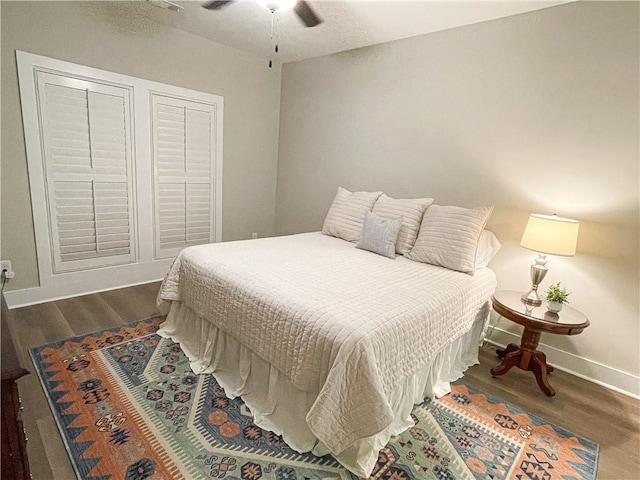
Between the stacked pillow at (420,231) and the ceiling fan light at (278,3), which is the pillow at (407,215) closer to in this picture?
the stacked pillow at (420,231)

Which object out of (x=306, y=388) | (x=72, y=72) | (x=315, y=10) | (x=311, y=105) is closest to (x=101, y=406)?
(x=306, y=388)

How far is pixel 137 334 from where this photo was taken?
2.59 metres

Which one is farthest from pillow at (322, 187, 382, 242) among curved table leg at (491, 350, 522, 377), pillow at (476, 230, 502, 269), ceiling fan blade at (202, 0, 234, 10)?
ceiling fan blade at (202, 0, 234, 10)

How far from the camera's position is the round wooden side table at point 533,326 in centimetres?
204

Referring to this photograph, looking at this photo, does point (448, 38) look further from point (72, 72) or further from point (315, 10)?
point (72, 72)

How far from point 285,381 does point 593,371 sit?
2205 mm

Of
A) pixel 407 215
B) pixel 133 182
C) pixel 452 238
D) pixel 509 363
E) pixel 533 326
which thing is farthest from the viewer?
pixel 133 182

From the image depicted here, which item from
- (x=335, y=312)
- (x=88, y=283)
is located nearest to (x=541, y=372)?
(x=335, y=312)

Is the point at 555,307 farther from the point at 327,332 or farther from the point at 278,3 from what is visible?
the point at 278,3

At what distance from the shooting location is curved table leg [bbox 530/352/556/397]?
218cm

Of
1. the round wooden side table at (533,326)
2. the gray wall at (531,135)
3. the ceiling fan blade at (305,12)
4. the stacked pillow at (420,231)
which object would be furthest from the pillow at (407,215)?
the ceiling fan blade at (305,12)

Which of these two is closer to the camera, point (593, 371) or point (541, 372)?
point (541, 372)

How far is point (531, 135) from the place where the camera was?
8.29ft

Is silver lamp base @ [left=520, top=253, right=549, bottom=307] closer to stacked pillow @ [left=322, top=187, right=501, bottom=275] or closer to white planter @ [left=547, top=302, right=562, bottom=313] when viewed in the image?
white planter @ [left=547, top=302, right=562, bottom=313]
